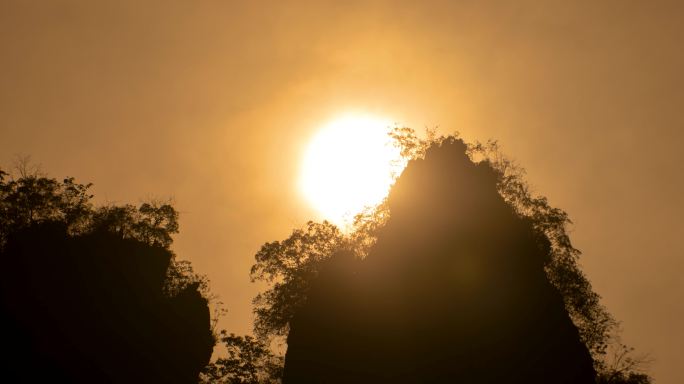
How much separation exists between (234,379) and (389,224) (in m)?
21.7

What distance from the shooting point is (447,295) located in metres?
33.1

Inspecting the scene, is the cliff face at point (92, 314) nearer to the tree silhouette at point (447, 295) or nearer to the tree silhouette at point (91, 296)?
the tree silhouette at point (91, 296)

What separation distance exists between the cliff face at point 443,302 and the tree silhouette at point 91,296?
17571 millimetres

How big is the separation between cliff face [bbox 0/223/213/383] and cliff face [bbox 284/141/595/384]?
1753 centimetres

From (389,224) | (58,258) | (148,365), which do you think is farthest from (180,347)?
(389,224)

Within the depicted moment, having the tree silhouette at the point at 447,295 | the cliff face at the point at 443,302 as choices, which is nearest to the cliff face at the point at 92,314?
the tree silhouette at the point at 447,295

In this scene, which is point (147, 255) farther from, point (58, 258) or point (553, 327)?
point (553, 327)

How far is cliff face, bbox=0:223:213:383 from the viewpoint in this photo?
40.5m

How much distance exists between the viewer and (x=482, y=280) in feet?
109

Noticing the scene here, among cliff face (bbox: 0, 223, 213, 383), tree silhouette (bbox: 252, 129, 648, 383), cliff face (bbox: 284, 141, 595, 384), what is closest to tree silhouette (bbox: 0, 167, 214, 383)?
cliff face (bbox: 0, 223, 213, 383)

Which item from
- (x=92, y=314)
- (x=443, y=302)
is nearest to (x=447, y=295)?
(x=443, y=302)

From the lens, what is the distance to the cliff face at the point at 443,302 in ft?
100.0

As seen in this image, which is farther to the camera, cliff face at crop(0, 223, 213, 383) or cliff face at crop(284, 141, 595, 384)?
cliff face at crop(0, 223, 213, 383)

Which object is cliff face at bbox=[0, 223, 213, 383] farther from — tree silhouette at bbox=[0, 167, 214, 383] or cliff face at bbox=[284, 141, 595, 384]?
cliff face at bbox=[284, 141, 595, 384]
